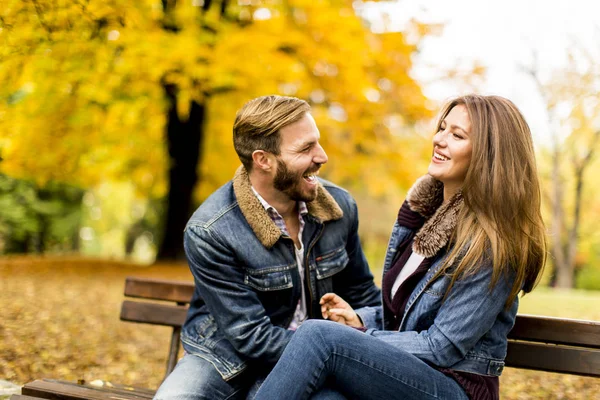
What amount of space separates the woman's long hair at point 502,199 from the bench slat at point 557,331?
37 cm

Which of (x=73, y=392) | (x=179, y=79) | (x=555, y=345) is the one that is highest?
(x=179, y=79)

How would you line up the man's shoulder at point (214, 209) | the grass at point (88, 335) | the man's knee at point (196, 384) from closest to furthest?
the man's knee at point (196, 384), the man's shoulder at point (214, 209), the grass at point (88, 335)

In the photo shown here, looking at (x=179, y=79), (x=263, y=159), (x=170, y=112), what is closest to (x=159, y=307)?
(x=263, y=159)

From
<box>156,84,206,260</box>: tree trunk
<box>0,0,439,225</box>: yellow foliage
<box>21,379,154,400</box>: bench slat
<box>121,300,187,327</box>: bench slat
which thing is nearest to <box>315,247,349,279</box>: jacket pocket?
<box>121,300,187,327</box>: bench slat

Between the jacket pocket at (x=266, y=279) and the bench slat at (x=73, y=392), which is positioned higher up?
the jacket pocket at (x=266, y=279)

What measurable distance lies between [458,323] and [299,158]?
1138 mm

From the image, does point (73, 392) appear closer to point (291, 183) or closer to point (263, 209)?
point (263, 209)

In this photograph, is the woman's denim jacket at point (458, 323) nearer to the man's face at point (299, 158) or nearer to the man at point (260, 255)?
the man at point (260, 255)

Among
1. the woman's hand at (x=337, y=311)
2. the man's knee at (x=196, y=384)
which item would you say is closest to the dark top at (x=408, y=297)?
the woman's hand at (x=337, y=311)

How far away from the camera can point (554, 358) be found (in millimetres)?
2971

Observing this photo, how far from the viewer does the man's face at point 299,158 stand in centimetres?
317

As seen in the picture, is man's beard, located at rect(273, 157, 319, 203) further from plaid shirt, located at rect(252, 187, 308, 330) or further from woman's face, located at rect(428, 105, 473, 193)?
woman's face, located at rect(428, 105, 473, 193)

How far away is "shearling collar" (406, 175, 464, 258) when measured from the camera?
276cm

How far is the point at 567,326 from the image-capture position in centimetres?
290
